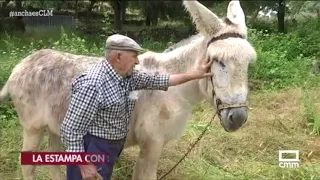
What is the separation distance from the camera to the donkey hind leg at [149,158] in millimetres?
3924

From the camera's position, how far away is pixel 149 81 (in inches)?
139

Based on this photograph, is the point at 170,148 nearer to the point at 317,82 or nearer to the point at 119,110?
the point at 119,110

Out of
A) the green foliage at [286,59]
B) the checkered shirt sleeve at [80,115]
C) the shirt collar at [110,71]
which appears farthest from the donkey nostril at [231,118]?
the green foliage at [286,59]

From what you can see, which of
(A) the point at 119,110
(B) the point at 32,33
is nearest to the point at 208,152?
(A) the point at 119,110

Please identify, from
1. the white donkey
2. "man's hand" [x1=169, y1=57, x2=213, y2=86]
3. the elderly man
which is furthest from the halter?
the elderly man

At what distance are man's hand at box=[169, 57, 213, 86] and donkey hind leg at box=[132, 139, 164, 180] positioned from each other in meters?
0.55

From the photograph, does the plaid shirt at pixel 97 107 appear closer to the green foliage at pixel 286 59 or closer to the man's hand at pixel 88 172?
the man's hand at pixel 88 172

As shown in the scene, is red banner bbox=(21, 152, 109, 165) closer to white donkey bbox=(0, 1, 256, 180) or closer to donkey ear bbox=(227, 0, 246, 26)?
white donkey bbox=(0, 1, 256, 180)

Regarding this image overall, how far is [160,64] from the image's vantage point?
409 centimetres

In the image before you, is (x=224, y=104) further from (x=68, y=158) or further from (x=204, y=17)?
(x=68, y=158)

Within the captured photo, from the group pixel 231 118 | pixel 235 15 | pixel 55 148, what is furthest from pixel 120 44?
pixel 55 148

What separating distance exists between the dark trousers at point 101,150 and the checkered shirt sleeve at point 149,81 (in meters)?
0.40

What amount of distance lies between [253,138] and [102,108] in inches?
151

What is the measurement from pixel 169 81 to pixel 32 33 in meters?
11.5
